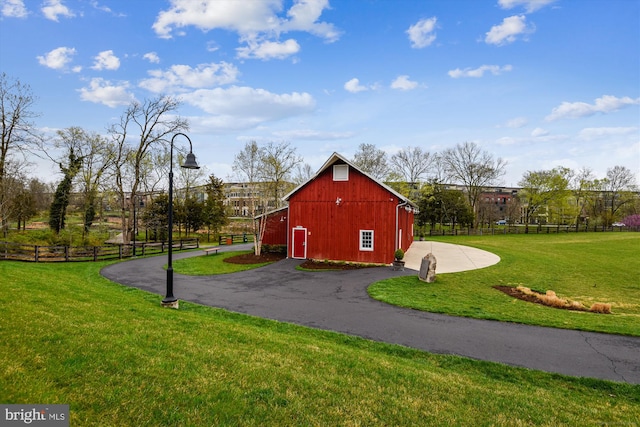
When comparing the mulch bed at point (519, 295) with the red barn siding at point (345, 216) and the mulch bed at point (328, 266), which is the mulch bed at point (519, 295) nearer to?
the red barn siding at point (345, 216)

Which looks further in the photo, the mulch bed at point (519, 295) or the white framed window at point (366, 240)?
the white framed window at point (366, 240)

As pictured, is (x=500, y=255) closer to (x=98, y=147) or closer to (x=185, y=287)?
(x=185, y=287)

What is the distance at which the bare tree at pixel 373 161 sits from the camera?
51.1 m

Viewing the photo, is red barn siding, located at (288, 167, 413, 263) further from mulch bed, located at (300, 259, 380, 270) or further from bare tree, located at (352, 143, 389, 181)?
bare tree, located at (352, 143, 389, 181)

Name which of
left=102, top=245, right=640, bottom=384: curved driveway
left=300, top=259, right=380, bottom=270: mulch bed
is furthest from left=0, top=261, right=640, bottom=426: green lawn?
left=300, top=259, right=380, bottom=270: mulch bed

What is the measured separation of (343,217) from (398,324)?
12.5 metres

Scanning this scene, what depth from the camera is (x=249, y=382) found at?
466 cm

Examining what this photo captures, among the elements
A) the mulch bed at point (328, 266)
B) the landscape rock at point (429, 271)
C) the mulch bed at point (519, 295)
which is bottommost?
the mulch bed at point (519, 295)

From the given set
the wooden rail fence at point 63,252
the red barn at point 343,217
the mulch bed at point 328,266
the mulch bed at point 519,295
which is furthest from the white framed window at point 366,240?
the wooden rail fence at point 63,252

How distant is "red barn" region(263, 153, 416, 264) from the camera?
68.2 feet

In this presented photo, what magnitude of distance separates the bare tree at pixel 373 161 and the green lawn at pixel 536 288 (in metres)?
29.8

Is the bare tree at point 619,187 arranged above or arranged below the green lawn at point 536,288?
above

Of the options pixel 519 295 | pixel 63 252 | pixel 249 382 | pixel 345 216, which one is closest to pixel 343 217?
pixel 345 216

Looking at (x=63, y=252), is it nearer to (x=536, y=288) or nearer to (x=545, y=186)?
(x=536, y=288)
